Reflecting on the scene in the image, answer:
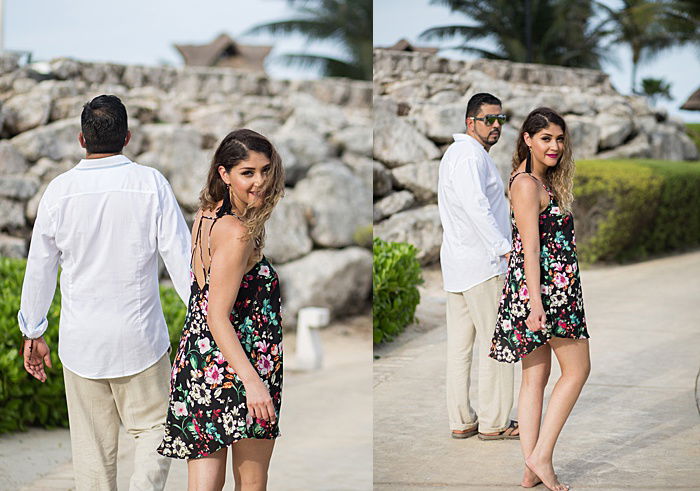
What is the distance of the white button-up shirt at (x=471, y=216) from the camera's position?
385cm

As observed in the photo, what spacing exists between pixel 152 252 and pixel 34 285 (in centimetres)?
44

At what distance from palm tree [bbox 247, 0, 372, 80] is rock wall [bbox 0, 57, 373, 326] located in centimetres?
810

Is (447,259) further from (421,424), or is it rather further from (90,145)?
(90,145)

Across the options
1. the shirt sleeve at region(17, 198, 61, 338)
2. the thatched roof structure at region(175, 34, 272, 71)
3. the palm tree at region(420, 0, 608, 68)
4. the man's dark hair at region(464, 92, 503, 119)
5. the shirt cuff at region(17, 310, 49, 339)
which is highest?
the thatched roof structure at region(175, 34, 272, 71)

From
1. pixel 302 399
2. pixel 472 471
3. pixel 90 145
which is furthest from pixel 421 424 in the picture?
pixel 302 399

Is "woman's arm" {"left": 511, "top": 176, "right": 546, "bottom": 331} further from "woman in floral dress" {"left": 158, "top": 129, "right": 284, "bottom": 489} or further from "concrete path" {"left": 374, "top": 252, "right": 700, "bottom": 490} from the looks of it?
"woman in floral dress" {"left": 158, "top": 129, "right": 284, "bottom": 489}

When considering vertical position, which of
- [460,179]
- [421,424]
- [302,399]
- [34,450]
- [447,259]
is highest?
[460,179]

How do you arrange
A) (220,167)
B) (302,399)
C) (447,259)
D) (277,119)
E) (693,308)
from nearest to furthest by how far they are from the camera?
(220,167)
(447,259)
(693,308)
(302,399)
(277,119)

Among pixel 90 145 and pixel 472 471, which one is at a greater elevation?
pixel 90 145

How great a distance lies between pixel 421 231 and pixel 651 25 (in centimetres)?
367

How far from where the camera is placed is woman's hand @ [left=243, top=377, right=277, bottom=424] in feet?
7.93

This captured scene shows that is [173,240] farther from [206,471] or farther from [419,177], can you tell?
[419,177]

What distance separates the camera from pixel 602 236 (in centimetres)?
782

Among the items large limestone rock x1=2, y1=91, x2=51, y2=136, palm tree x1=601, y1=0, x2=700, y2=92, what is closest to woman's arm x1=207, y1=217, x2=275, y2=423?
palm tree x1=601, y1=0, x2=700, y2=92
